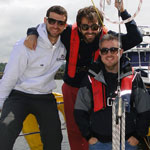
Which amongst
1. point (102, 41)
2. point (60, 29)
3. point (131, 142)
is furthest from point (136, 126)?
point (60, 29)

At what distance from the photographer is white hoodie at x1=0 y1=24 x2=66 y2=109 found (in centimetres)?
321

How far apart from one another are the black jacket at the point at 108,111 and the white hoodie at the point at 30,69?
657 millimetres

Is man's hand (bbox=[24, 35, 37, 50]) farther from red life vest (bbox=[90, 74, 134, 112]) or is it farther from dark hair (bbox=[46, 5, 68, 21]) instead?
red life vest (bbox=[90, 74, 134, 112])

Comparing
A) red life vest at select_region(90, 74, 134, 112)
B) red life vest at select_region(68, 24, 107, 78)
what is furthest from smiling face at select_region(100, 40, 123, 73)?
red life vest at select_region(68, 24, 107, 78)


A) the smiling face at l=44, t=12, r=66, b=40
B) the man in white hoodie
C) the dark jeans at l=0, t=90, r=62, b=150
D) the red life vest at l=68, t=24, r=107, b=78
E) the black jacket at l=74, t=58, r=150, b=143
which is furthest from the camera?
the red life vest at l=68, t=24, r=107, b=78

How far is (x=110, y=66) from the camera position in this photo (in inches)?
113

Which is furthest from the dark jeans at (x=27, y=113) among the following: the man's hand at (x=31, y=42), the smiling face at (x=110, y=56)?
the smiling face at (x=110, y=56)

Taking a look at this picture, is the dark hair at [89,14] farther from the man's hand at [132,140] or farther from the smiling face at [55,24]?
the man's hand at [132,140]

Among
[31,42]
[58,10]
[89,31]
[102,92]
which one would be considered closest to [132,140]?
[102,92]

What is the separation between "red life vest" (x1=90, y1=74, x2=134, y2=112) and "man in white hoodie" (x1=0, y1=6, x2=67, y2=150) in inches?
27.5

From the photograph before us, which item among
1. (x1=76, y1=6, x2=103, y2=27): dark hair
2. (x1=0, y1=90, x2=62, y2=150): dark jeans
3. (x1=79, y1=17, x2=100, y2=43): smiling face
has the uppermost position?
(x1=76, y1=6, x2=103, y2=27): dark hair

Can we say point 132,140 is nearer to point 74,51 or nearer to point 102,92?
point 102,92

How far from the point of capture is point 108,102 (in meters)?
2.72

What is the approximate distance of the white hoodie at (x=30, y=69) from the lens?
3.21m
